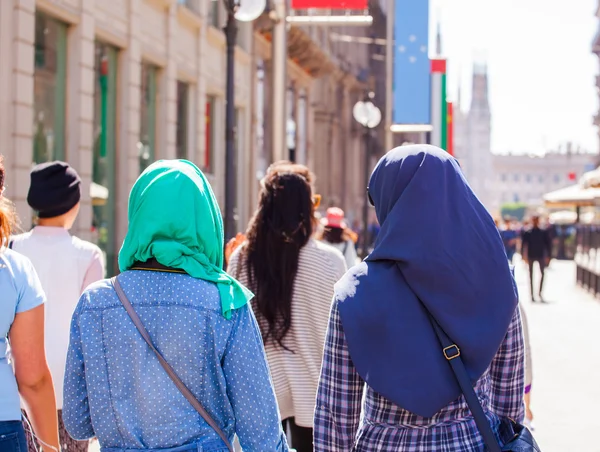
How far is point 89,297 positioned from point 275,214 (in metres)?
2.13

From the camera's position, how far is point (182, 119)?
19.6m

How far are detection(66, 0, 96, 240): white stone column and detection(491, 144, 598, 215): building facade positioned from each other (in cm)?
14312

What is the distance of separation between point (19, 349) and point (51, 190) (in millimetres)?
1806

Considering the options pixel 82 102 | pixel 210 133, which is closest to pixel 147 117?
pixel 82 102

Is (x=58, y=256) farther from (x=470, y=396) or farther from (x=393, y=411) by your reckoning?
(x=470, y=396)

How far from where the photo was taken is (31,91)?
11.9m

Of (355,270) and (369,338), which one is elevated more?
(355,270)

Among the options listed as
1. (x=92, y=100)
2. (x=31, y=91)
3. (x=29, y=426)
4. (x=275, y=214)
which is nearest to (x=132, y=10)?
(x=92, y=100)

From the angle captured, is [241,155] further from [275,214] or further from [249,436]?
[249,436]

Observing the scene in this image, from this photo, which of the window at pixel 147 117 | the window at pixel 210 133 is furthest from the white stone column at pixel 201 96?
the window at pixel 147 117

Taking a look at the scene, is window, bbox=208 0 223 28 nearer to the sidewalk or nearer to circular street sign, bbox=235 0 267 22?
the sidewalk

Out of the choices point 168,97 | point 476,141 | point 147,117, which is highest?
point 476,141

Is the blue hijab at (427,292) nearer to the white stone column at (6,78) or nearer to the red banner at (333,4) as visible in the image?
the white stone column at (6,78)

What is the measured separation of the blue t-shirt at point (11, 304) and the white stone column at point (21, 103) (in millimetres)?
8341
